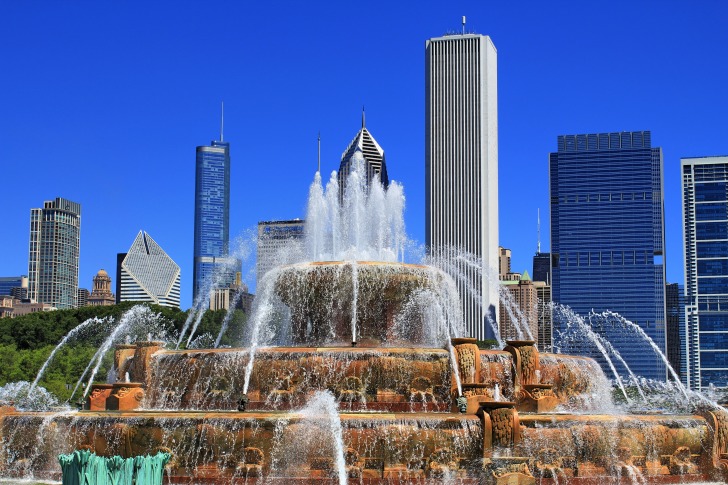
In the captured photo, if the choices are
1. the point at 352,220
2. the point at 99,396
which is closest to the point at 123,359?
the point at 99,396

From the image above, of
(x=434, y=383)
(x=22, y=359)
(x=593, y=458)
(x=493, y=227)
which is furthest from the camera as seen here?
(x=493, y=227)

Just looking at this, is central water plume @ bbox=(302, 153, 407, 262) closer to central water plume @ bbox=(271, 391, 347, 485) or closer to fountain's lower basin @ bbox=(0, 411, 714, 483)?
fountain's lower basin @ bbox=(0, 411, 714, 483)

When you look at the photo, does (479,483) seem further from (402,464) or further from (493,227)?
(493,227)

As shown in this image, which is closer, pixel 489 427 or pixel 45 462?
pixel 489 427

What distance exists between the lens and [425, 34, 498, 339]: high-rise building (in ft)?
578

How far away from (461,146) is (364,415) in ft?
516

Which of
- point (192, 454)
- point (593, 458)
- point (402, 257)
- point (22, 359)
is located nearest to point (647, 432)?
point (593, 458)

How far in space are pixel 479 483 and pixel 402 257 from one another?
113 ft

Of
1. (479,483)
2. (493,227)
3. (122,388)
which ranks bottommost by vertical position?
(479,483)

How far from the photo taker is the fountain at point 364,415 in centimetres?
2269

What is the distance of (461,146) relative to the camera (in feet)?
584

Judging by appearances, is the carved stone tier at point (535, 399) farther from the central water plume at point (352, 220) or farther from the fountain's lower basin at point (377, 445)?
the central water plume at point (352, 220)

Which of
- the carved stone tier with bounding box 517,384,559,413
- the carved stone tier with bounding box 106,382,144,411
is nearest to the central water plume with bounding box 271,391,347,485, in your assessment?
the carved stone tier with bounding box 106,382,144,411

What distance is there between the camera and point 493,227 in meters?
179
